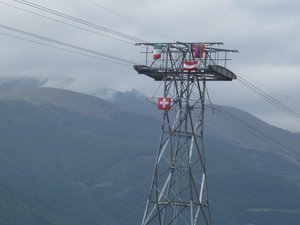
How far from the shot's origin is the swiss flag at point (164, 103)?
160 ft

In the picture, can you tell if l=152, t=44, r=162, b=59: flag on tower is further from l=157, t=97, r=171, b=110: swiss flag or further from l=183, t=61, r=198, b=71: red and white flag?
l=157, t=97, r=171, b=110: swiss flag

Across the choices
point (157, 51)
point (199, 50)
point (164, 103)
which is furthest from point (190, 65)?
point (164, 103)

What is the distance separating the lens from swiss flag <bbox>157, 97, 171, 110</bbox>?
48781mm

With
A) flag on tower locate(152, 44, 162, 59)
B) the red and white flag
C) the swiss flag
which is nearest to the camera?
the red and white flag

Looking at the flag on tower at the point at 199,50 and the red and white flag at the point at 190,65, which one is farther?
the flag on tower at the point at 199,50

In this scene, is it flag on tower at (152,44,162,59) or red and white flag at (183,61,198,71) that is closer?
A: red and white flag at (183,61,198,71)

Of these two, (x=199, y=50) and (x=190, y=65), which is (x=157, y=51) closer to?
(x=190, y=65)

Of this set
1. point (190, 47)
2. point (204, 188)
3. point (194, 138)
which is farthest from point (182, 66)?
point (204, 188)

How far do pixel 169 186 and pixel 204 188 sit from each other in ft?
9.05

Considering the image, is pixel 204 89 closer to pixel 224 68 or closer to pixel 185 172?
pixel 224 68

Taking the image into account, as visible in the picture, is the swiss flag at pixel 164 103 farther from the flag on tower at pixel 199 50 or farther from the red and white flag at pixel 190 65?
the flag on tower at pixel 199 50

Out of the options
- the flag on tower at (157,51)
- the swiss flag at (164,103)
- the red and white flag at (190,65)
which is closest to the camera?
the red and white flag at (190,65)

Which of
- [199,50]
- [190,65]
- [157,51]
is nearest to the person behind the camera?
[190,65]

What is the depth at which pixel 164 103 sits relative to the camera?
Answer: 160 feet
